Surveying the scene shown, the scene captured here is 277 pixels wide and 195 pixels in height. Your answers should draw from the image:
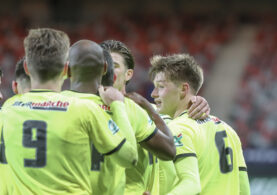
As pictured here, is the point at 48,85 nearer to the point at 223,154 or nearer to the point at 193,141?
the point at 193,141

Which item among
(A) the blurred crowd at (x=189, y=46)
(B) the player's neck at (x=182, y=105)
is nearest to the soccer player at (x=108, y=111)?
(B) the player's neck at (x=182, y=105)

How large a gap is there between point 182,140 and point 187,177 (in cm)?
35

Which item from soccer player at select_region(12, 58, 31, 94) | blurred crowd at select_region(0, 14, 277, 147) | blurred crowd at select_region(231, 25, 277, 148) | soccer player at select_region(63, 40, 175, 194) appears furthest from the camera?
blurred crowd at select_region(0, 14, 277, 147)

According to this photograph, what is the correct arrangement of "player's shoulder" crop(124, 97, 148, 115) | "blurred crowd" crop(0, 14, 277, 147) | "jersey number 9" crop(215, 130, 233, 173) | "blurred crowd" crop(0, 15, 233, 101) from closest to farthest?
"player's shoulder" crop(124, 97, 148, 115) < "jersey number 9" crop(215, 130, 233, 173) < "blurred crowd" crop(0, 14, 277, 147) < "blurred crowd" crop(0, 15, 233, 101)

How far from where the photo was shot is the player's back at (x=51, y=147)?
10.6 feet

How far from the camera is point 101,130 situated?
326 centimetres

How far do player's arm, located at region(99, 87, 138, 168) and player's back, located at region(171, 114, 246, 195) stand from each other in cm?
95

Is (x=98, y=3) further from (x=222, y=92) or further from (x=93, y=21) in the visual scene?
(x=222, y=92)

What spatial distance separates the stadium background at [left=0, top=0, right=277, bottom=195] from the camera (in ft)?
48.4

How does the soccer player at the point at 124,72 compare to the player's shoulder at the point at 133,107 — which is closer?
the player's shoulder at the point at 133,107

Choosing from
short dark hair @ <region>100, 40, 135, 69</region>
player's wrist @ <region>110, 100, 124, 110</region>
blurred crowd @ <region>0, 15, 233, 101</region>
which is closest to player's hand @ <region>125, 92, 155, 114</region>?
player's wrist @ <region>110, 100, 124, 110</region>

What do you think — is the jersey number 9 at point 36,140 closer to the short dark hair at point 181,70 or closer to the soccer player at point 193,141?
the soccer player at point 193,141

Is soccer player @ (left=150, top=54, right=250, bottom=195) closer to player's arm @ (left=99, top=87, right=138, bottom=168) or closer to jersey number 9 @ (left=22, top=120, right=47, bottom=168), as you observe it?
player's arm @ (left=99, top=87, right=138, bottom=168)

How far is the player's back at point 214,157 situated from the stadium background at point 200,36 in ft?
28.5
